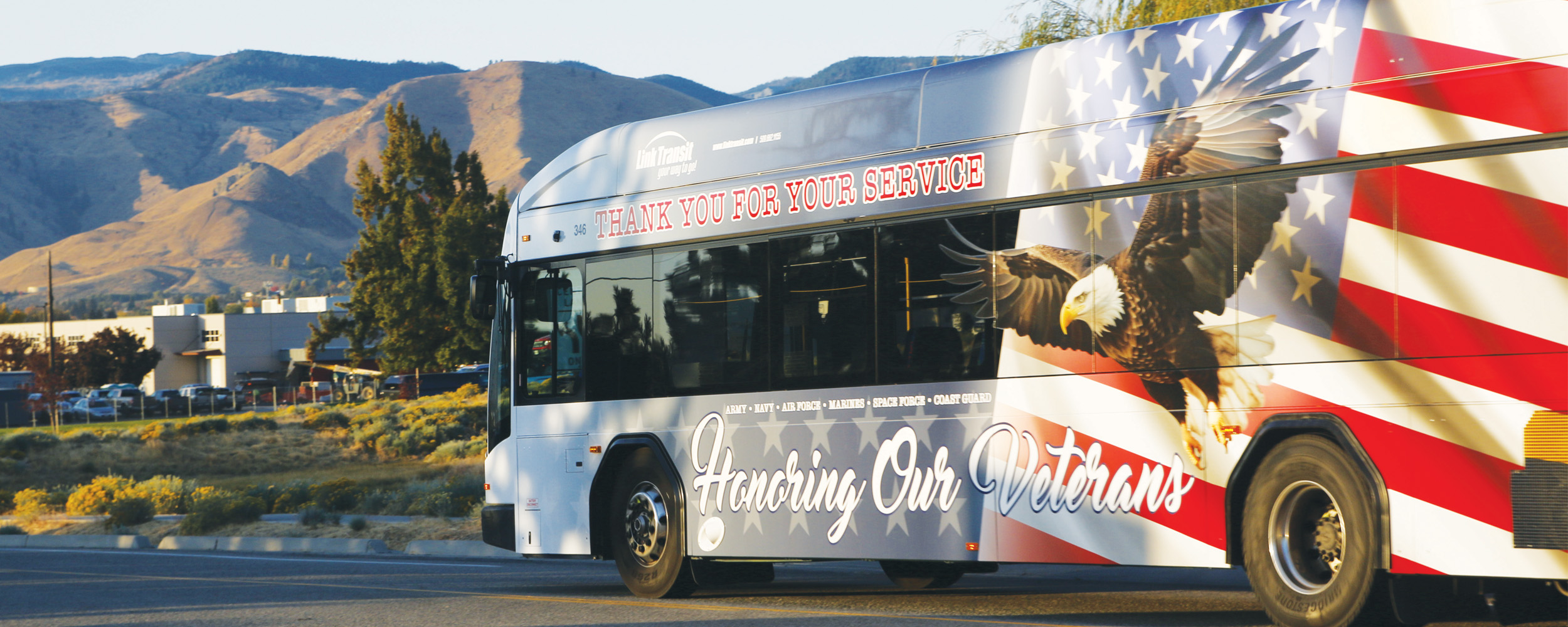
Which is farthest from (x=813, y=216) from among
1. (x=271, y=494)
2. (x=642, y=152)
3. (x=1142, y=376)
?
(x=271, y=494)

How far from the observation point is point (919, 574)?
12.0 m

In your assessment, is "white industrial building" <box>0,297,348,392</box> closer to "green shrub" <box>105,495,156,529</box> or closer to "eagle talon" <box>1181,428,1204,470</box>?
"green shrub" <box>105,495,156,529</box>

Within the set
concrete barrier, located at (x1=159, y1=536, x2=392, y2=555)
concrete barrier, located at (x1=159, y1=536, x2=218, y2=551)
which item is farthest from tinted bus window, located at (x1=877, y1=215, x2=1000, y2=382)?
concrete barrier, located at (x1=159, y1=536, x2=218, y2=551)

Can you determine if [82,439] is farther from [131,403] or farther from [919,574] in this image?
[919,574]

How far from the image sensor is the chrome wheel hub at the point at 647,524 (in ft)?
37.9

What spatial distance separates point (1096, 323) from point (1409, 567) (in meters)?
2.30

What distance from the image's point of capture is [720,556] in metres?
11.0

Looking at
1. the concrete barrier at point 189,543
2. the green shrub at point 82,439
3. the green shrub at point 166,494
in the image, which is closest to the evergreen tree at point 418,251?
the green shrub at point 82,439

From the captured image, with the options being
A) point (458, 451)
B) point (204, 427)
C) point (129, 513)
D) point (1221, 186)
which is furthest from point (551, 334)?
point (204, 427)

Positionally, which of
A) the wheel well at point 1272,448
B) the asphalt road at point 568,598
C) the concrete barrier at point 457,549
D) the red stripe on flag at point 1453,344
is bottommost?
the concrete barrier at point 457,549

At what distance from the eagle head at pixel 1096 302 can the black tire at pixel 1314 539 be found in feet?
4.18

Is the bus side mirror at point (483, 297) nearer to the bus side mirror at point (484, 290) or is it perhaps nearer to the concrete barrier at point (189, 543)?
the bus side mirror at point (484, 290)

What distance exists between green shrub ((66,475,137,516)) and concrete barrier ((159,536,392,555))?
533cm

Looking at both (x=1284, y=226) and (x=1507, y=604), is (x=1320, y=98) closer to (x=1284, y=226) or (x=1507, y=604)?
(x=1284, y=226)
